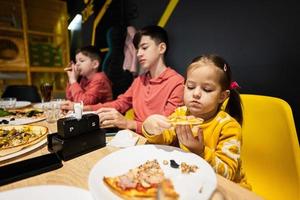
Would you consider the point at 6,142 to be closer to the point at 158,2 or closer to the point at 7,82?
the point at 158,2

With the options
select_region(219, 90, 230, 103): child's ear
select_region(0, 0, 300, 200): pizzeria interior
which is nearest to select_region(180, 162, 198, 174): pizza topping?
select_region(0, 0, 300, 200): pizzeria interior

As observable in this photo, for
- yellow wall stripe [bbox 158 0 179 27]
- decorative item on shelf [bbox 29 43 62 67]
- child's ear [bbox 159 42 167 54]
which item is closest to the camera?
child's ear [bbox 159 42 167 54]

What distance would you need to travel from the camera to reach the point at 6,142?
85cm

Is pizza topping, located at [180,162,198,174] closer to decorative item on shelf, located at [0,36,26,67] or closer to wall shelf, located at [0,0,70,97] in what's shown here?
wall shelf, located at [0,0,70,97]

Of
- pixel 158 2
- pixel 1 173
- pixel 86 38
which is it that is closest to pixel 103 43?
pixel 86 38

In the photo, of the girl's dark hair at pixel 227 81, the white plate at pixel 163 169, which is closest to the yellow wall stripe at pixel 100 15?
the girl's dark hair at pixel 227 81

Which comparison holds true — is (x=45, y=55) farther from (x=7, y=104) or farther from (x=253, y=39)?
(x=253, y=39)

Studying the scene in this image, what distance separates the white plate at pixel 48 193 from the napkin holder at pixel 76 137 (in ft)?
0.70

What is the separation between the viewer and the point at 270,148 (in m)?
0.93

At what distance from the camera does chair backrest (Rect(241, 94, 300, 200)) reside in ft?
2.76

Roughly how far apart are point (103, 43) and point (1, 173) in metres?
2.90

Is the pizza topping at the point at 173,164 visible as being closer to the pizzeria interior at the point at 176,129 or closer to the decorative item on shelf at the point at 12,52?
the pizzeria interior at the point at 176,129

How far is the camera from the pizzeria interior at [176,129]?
1.77 feet

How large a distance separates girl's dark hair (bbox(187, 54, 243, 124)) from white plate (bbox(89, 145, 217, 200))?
470 mm
